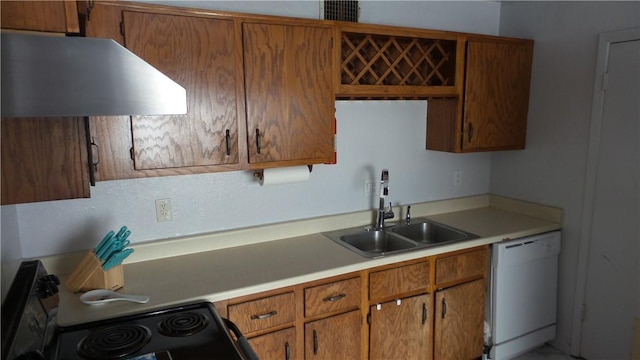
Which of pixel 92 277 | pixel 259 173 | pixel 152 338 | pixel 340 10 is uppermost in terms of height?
pixel 340 10

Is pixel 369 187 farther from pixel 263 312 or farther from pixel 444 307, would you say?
pixel 263 312

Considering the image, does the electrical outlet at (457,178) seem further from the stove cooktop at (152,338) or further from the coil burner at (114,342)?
the coil burner at (114,342)

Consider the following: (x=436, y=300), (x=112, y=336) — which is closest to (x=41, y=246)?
(x=112, y=336)

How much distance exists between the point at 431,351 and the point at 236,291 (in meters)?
1.22

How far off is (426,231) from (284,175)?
3.42 feet

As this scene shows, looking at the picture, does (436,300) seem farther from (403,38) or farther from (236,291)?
(403,38)

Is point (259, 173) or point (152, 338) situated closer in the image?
point (152, 338)

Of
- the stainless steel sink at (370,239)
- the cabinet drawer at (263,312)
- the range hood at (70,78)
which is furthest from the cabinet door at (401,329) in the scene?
the range hood at (70,78)

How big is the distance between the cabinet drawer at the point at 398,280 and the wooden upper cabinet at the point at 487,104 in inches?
32.4

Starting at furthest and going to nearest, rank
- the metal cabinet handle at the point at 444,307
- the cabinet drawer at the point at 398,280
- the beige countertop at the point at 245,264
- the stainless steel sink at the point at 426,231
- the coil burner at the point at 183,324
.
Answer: the stainless steel sink at the point at 426,231 < the metal cabinet handle at the point at 444,307 < the cabinet drawer at the point at 398,280 < the beige countertop at the point at 245,264 < the coil burner at the point at 183,324

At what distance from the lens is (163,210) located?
7.06 feet

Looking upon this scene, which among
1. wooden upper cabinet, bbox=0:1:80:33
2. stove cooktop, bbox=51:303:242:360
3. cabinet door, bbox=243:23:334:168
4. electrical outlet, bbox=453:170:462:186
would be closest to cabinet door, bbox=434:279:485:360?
electrical outlet, bbox=453:170:462:186

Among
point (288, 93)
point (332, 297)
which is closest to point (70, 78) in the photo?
point (288, 93)

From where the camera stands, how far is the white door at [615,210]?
2.31 metres
